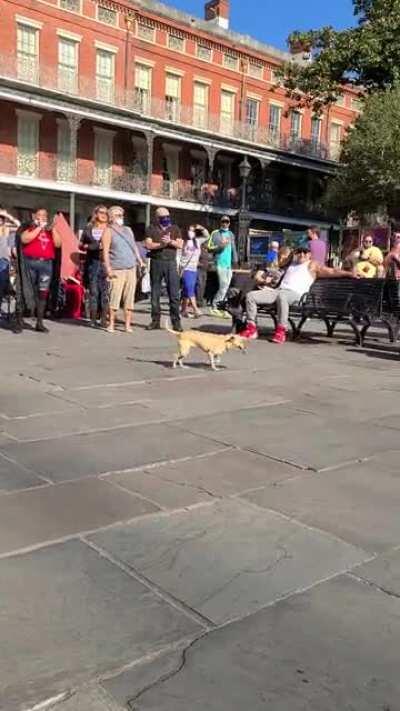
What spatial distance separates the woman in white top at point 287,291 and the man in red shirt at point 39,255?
265 centimetres

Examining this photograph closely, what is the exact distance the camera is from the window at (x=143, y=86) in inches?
1280

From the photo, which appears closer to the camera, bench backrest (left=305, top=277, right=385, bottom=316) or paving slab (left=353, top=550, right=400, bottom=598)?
paving slab (left=353, top=550, right=400, bottom=598)

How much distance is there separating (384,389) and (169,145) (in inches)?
1189

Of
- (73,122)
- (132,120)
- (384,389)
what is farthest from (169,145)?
(384,389)

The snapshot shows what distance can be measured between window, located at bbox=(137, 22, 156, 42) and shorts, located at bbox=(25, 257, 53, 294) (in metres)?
27.0

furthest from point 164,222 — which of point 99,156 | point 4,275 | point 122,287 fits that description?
point 99,156

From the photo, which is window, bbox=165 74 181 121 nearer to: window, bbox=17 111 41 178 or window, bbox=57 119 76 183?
window, bbox=57 119 76 183

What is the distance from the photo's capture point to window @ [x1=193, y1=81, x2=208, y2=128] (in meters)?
34.9

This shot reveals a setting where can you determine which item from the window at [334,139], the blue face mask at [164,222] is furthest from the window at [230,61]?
the blue face mask at [164,222]

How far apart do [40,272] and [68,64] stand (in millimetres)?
24316

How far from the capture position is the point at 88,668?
2010 millimetres

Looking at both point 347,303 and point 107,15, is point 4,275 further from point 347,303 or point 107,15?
point 107,15

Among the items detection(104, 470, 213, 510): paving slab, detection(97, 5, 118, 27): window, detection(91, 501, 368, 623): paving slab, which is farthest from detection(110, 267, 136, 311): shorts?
detection(97, 5, 118, 27): window

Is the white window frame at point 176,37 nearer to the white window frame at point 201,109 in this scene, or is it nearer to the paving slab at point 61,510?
the white window frame at point 201,109
